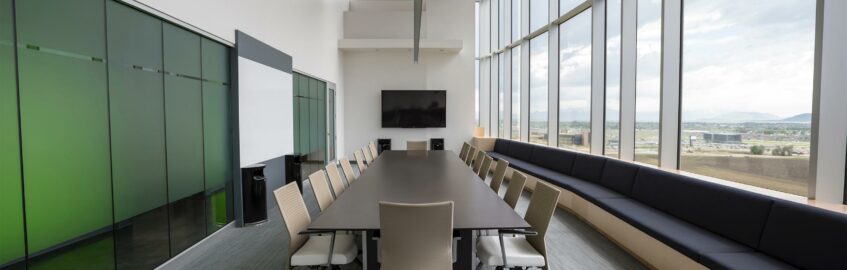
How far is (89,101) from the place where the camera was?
2.51 meters

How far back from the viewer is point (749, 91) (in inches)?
145

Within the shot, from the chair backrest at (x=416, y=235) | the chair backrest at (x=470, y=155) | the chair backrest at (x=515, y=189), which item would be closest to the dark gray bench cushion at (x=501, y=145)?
the chair backrest at (x=470, y=155)

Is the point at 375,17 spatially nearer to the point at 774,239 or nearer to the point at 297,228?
the point at 297,228

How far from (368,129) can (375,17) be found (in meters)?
3.59

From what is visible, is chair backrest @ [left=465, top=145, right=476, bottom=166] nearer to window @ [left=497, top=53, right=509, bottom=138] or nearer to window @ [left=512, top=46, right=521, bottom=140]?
window @ [left=512, top=46, right=521, bottom=140]

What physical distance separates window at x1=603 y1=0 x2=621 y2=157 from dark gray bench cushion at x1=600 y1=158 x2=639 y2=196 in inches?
22.0

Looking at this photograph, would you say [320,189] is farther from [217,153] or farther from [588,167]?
[588,167]

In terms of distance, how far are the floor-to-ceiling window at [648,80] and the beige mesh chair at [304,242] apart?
4.31 meters

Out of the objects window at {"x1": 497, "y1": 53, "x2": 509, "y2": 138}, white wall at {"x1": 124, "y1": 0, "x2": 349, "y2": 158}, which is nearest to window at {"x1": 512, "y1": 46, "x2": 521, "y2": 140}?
window at {"x1": 497, "y1": 53, "x2": 509, "y2": 138}

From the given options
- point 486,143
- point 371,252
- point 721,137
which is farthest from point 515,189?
point 486,143

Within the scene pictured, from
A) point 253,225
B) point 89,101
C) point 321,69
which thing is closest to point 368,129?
point 321,69

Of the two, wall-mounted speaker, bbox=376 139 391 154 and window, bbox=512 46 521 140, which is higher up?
window, bbox=512 46 521 140

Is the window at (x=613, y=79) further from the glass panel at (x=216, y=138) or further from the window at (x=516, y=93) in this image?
the glass panel at (x=216, y=138)

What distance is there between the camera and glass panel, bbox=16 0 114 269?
2145 millimetres
